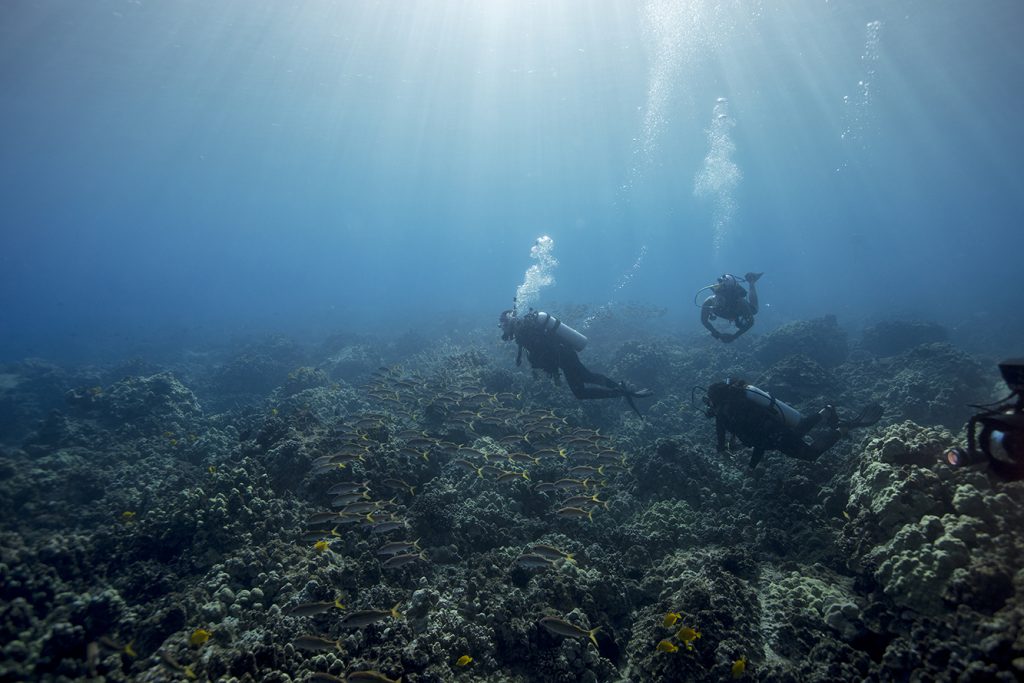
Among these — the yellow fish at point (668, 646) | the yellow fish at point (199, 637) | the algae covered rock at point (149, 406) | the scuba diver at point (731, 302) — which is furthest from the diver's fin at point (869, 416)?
the algae covered rock at point (149, 406)

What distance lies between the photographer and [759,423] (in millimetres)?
8469

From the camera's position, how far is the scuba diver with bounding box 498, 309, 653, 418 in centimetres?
1190

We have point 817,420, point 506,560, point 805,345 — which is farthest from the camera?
point 805,345

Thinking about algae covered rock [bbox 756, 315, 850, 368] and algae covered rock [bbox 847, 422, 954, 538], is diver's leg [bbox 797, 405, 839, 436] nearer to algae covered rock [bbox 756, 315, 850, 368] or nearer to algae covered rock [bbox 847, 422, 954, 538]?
algae covered rock [bbox 847, 422, 954, 538]

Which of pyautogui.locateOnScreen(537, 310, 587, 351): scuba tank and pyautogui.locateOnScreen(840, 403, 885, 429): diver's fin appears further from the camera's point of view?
pyautogui.locateOnScreen(537, 310, 587, 351): scuba tank

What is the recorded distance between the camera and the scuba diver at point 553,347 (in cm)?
1190

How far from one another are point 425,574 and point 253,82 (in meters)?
52.4

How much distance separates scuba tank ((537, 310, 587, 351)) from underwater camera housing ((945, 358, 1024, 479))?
323 inches

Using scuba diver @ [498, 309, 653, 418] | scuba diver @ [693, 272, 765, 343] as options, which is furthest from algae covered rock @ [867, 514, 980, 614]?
scuba diver @ [693, 272, 765, 343]

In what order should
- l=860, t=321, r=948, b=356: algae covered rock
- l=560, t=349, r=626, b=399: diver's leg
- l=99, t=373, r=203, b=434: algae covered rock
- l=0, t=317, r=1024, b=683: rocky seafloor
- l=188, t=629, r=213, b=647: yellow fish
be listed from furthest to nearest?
l=860, t=321, r=948, b=356: algae covered rock → l=99, t=373, r=203, b=434: algae covered rock → l=560, t=349, r=626, b=399: diver's leg → l=188, t=629, r=213, b=647: yellow fish → l=0, t=317, r=1024, b=683: rocky seafloor

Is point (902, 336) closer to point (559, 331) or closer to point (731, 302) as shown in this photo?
point (731, 302)

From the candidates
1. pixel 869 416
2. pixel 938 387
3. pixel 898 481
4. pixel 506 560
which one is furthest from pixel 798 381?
pixel 506 560

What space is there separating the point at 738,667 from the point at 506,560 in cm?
342

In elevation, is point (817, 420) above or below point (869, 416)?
below
